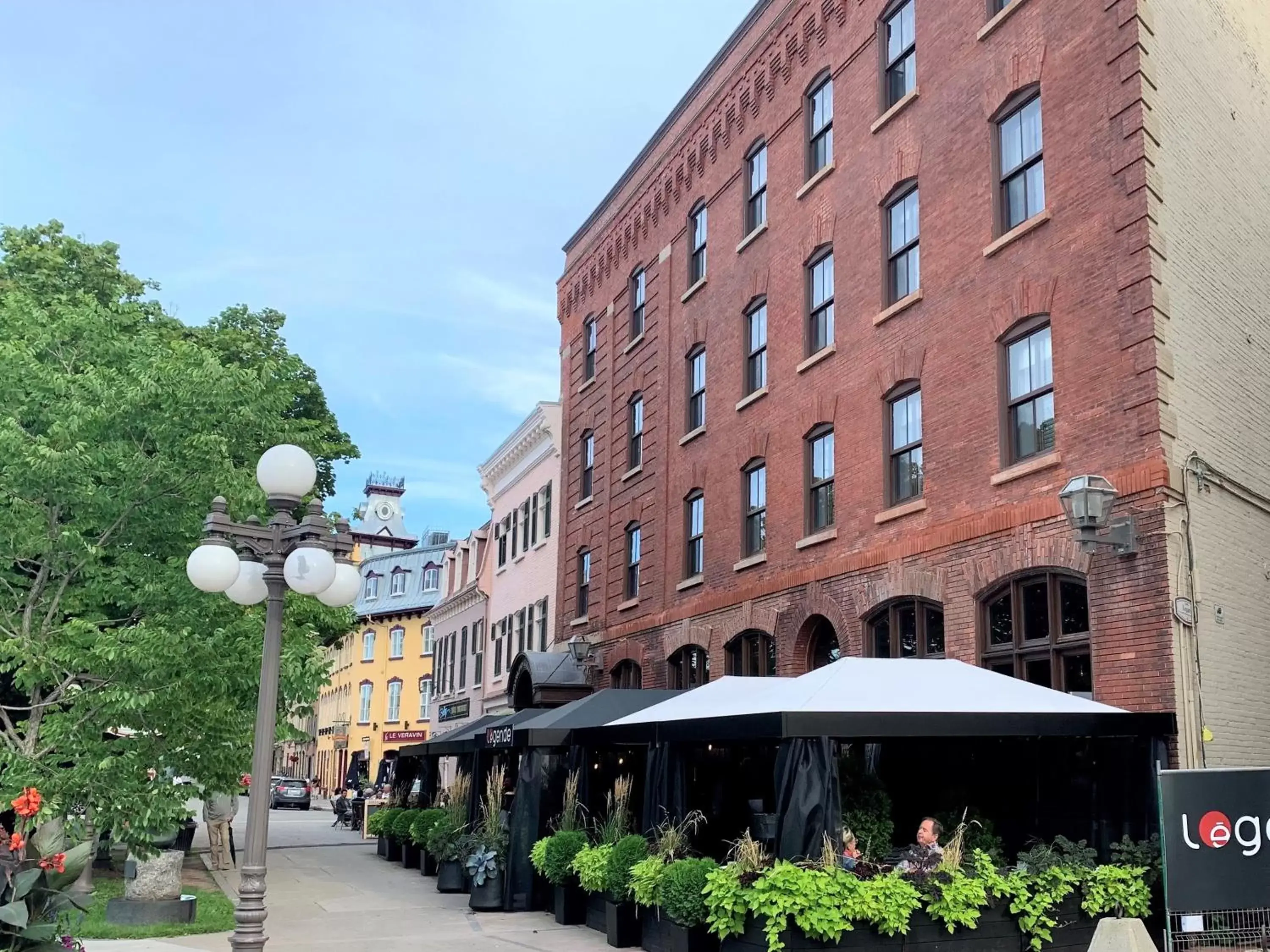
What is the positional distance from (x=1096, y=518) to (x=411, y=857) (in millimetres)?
16437

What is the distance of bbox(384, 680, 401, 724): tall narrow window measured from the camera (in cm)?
7069

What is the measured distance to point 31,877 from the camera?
8.09 meters

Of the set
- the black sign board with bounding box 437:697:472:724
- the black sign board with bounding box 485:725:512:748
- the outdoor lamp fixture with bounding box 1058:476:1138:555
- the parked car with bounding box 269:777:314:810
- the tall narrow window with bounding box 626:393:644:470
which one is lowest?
the parked car with bounding box 269:777:314:810

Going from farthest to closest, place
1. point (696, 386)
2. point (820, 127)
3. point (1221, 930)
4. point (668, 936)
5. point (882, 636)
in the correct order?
point (696, 386) < point (820, 127) < point (882, 636) < point (668, 936) < point (1221, 930)

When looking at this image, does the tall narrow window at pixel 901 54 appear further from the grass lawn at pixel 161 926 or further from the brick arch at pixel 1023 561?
the grass lawn at pixel 161 926

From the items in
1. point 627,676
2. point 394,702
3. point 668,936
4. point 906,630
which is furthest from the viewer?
point 394,702

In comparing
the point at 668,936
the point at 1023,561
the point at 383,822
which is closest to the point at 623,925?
the point at 668,936

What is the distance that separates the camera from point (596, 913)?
47.4ft

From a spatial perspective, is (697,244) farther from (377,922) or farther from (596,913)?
(377,922)

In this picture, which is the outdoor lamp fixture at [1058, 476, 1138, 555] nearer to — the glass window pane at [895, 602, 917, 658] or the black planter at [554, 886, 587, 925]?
the glass window pane at [895, 602, 917, 658]

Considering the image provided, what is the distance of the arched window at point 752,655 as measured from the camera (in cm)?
1955

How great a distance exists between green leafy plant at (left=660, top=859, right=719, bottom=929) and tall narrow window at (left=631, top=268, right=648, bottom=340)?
53.8 ft

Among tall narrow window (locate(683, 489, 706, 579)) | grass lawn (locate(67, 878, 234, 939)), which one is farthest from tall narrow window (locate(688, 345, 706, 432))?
grass lawn (locate(67, 878, 234, 939))

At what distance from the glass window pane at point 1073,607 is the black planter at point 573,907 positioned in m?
6.68
